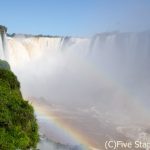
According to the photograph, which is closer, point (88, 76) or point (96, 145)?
point (96, 145)

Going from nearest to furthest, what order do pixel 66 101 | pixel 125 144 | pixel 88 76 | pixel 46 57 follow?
1. pixel 125 144
2. pixel 66 101
3. pixel 88 76
4. pixel 46 57

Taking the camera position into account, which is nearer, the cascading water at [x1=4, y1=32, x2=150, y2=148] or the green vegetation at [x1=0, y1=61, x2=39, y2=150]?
the green vegetation at [x1=0, y1=61, x2=39, y2=150]

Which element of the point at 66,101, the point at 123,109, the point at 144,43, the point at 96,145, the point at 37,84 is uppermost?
the point at 144,43

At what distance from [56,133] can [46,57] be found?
33.1 metres

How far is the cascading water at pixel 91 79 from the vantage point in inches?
1019

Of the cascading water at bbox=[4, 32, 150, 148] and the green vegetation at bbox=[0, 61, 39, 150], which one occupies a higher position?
the cascading water at bbox=[4, 32, 150, 148]

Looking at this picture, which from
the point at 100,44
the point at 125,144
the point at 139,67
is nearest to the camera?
the point at 125,144

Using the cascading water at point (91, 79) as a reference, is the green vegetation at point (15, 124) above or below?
below

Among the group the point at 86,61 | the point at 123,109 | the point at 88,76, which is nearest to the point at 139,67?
the point at 88,76

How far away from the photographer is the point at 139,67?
142ft

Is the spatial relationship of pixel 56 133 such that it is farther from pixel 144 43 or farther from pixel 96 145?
pixel 144 43

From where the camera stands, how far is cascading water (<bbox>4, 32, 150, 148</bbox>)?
1019 inches

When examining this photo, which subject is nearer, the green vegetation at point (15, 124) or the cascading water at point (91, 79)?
the green vegetation at point (15, 124)

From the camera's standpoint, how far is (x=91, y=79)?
4478 cm
